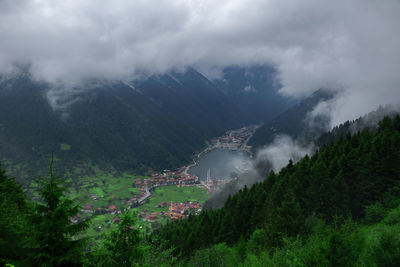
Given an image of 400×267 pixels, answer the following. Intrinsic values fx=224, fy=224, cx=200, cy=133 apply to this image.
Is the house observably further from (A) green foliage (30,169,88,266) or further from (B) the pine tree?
(A) green foliage (30,169,88,266)

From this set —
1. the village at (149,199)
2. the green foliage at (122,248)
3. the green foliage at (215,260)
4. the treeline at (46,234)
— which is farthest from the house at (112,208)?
the treeline at (46,234)

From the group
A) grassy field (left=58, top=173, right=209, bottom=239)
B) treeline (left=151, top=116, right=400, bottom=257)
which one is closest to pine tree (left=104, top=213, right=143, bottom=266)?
treeline (left=151, top=116, right=400, bottom=257)

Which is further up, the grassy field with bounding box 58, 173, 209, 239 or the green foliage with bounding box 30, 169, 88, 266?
the grassy field with bounding box 58, 173, 209, 239

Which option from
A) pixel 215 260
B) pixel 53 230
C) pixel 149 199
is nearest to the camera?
pixel 53 230

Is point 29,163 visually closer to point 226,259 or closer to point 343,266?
point 226,259

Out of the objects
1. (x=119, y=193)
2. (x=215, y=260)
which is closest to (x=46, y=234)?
(x=215, y=260)

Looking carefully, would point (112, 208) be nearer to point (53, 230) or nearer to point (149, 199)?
point (149, 199)
